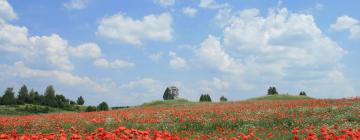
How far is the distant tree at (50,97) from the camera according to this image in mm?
59725

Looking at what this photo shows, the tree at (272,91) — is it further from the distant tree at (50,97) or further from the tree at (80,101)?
the tree at (80,101)

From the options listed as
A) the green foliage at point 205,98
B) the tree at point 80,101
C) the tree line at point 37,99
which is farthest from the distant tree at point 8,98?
the green foliage at point 205,98

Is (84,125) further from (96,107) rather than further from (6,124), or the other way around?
(96,107)

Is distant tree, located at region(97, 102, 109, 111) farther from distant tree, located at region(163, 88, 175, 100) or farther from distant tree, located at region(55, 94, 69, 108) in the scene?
distant tree, located at region(163, 88, 175, 100)

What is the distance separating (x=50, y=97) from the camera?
61.6m

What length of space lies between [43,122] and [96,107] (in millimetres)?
30269

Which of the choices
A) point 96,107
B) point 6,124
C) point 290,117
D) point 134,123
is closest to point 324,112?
point 290,117

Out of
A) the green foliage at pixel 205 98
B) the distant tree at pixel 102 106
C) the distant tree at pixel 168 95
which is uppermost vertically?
the distant tree at pixel 168 95

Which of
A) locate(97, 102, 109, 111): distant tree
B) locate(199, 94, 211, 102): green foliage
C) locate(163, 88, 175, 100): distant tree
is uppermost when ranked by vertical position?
locate(163, 88, 175, 100): distant tree

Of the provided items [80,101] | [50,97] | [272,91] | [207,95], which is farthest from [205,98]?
[80,101]

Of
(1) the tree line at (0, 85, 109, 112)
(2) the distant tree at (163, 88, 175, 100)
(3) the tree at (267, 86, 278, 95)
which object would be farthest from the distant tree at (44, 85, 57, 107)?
(3) the tree at (267, 86, 278, 95)

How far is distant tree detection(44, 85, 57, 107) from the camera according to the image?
59.7 meters

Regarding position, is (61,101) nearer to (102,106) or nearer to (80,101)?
(102,106)

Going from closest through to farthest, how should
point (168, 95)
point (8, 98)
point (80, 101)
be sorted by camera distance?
point (8, 98)
point (168, 95)
point (80, 101)
